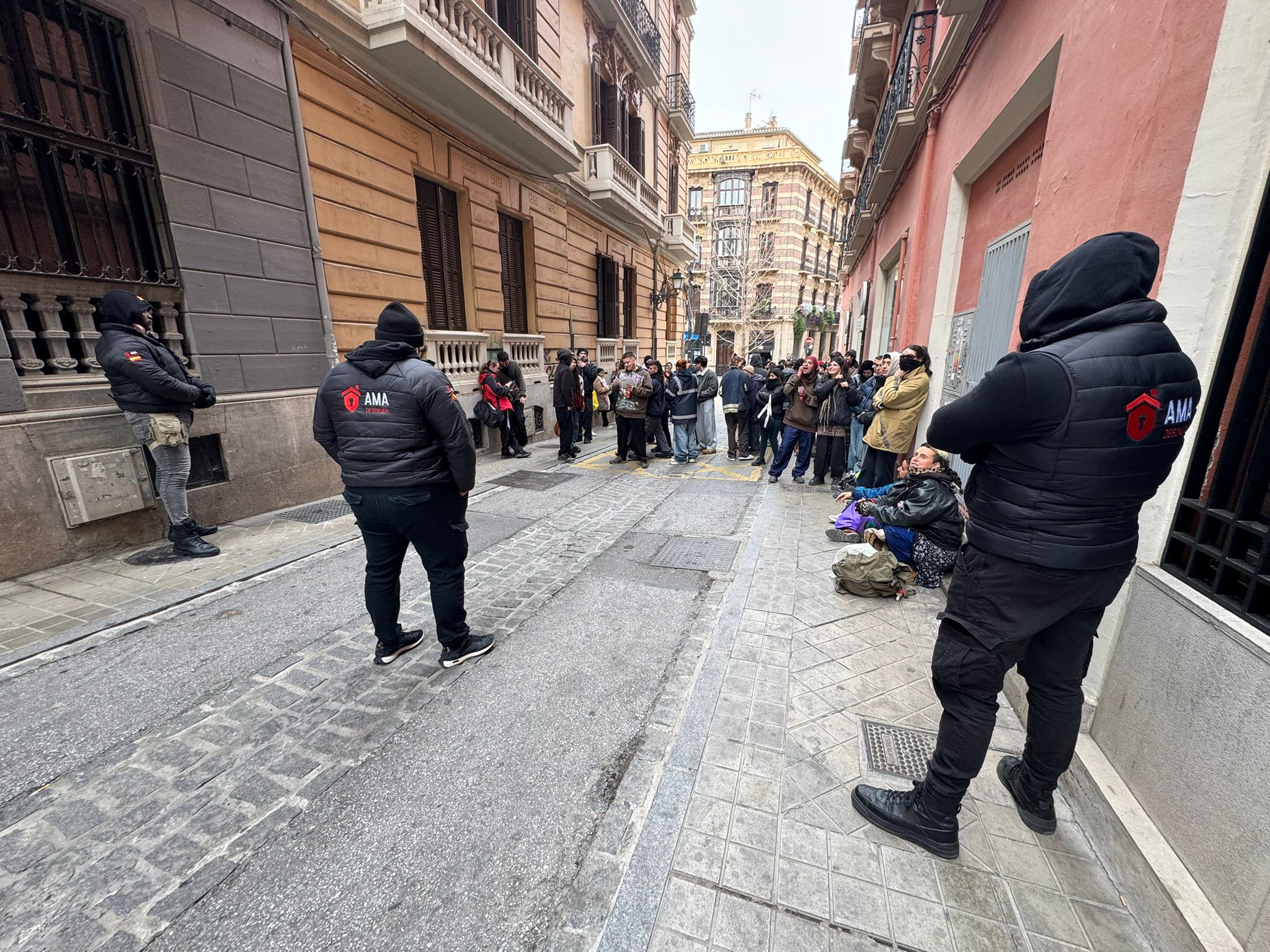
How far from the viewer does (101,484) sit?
467cm

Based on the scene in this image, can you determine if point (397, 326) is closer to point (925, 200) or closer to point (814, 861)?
point (814, 861)

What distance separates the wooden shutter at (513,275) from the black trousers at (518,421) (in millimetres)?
2152

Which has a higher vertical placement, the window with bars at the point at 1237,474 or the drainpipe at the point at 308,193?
the drainpipe at the point at 308,193

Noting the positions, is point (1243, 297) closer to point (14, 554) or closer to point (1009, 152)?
point (1009, 152)

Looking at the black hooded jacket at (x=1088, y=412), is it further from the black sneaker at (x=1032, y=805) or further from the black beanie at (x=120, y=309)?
the black beanie at (x=120, y=309)

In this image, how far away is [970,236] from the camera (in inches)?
241

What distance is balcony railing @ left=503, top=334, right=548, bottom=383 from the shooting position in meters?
11.0

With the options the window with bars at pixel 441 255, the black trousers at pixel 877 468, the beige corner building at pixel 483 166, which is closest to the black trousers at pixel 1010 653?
the black trousers at pixel 877 468

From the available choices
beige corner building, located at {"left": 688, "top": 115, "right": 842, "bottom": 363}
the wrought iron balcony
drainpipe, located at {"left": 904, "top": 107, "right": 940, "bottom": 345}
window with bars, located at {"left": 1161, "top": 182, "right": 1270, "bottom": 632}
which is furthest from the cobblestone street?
beige corner building, located at {"left": 688, "top": 115, "right": 842, "bottom": 363}

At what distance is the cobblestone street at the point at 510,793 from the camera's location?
5.87 ft

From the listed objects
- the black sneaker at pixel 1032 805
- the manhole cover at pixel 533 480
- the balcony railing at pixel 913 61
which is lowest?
the manhole cover at pixel 533 480

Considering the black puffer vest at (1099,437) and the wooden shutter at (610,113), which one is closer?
the black puffer vest at (1099,437)

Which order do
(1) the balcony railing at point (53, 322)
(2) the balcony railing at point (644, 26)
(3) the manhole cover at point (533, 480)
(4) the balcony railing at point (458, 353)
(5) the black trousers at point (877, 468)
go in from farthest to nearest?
(2) the balcony railing at point (644, 26) → (4) the balcony railing at point (458, 353) → (3) the manhole cover at point (533, 480) → (5) the black trousers at point (877, 468) → (1) the balcony railing at point (53, 322)

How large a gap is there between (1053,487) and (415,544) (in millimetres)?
2951
